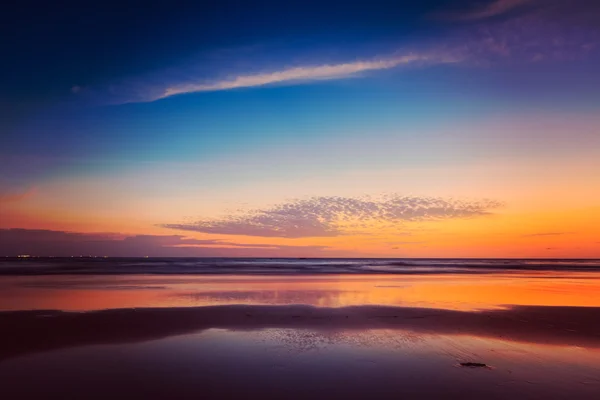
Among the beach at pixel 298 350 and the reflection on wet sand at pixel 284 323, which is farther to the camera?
the reflection on wet sand at pixel 284 323

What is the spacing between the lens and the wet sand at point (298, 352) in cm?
788

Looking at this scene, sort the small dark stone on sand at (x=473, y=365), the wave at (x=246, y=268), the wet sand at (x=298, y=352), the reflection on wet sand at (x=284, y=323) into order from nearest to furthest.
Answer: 1. the wet sand at (x=298, y=352)
2. the small dark stone on sand at (x=473, y=365)
3. the reflection on wet sand at (x=284, y=323)
4. the wave at (x=246, y=268)

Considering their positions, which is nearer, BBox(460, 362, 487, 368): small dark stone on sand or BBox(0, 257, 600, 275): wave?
BBox(460, 362, 487, 368): small dark stone on sand

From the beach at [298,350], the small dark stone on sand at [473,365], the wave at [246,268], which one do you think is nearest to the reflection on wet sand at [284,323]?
the beach at [298,350]

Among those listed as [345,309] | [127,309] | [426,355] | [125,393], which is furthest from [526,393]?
[127,309]

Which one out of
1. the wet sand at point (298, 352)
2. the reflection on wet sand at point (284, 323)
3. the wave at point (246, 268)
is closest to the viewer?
the wet sand at point (298, 352)

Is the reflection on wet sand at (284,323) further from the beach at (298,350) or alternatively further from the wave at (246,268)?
the wave at (246,268)

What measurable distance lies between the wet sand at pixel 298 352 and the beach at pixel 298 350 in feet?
0.13

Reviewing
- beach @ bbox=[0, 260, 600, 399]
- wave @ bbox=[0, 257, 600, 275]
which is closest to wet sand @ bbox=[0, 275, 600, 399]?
beach @ bbox=[0, 260, 600, 399]

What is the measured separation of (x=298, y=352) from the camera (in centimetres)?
1055

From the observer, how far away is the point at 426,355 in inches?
406

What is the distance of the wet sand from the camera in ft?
25.9

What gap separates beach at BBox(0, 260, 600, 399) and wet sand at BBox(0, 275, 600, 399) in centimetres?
4

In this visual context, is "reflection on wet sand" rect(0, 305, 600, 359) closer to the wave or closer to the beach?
the beach
